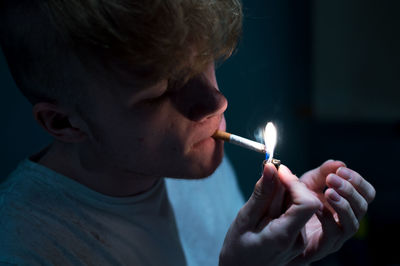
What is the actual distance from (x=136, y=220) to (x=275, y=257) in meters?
0.42

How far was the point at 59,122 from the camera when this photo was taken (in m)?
0.84

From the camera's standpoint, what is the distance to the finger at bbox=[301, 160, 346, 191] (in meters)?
0.83

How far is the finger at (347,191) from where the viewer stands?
0.73 meters

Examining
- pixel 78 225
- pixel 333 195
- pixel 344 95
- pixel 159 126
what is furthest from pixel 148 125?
pixel 344 95

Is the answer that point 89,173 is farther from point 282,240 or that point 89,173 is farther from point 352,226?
point 352,226

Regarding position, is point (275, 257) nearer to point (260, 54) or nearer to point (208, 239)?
point (208, 239)

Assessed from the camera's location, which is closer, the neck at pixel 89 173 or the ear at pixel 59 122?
the ear at pixel 59 122

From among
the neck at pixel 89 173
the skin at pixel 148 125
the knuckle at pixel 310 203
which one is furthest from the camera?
the neck at pixel 89 173

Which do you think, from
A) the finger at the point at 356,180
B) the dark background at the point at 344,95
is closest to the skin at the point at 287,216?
the finger at the point at 356,180

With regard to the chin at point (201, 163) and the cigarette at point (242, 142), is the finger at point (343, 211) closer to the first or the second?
the cigarette at point (242, 142)

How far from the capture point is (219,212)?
134cm

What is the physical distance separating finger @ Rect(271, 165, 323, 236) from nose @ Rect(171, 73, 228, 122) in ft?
0.78

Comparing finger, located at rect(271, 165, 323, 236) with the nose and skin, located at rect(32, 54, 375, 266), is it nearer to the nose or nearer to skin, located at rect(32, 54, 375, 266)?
skin, located at rect(32, 54, 375, 266)

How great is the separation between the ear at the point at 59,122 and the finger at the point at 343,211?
0.59m
